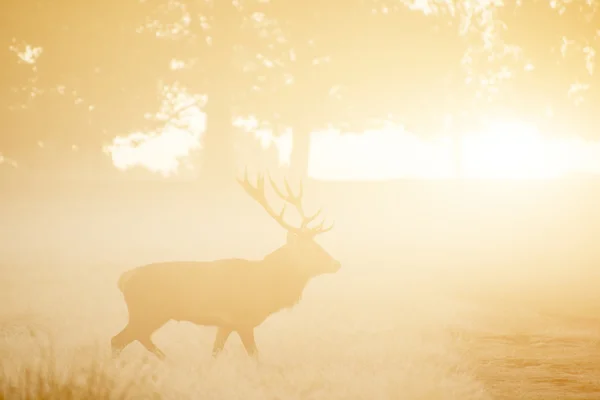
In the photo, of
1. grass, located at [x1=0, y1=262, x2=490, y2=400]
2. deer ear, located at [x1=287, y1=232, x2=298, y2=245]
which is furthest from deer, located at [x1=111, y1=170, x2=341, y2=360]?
grass, located at [x1=0, y1=262, x2=490, y2=400]

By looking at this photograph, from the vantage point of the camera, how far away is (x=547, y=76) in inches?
1271

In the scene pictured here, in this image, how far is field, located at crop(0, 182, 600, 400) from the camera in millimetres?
8344

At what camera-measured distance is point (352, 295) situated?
16703 mm

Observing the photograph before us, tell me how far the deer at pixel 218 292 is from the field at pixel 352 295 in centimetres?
40

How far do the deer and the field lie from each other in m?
0.40

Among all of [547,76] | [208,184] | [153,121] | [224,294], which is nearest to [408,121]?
[547,76]

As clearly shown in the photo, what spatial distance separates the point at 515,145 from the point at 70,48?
23787 mm

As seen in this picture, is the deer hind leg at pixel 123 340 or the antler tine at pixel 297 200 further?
the antler tine at pixel 297 200

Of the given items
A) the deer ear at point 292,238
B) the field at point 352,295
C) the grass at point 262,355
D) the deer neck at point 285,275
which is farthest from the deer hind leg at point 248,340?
the deer ear at point 292,238

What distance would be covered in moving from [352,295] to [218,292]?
8.30 metres

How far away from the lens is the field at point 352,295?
27.4ft

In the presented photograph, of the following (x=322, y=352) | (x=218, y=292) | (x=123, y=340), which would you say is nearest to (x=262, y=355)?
(x=322, y=352)

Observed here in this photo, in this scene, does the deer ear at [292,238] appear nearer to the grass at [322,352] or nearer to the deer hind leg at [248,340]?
the deer hind leg at [248,340]

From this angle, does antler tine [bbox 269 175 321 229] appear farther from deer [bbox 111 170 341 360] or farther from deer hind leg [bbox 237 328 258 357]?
deer hind leg [bbox 237 328 258 357]
